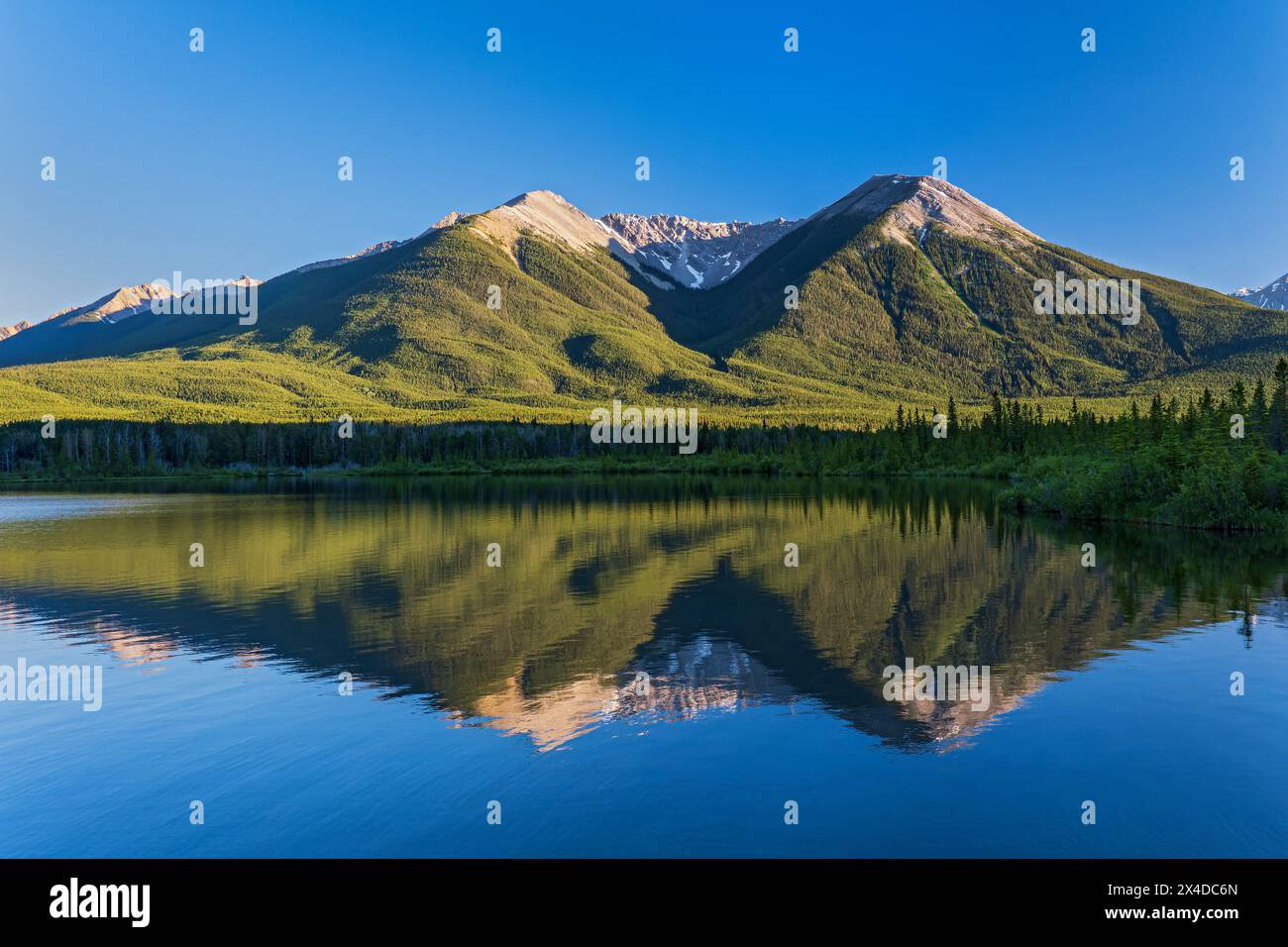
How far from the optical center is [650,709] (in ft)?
69.7

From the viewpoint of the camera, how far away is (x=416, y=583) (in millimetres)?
40656

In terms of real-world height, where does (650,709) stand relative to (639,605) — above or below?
below

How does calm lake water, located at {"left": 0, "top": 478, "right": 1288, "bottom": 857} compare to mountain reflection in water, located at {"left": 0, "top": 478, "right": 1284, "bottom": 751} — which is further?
mountain reflection in water, located at {"left": 0, "top": 478, "right": 1284, "bottom": 751}

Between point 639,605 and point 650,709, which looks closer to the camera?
point 650,709

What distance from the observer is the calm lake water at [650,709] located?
14844 millimetres

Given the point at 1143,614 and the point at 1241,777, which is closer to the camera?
the point at 1241,777

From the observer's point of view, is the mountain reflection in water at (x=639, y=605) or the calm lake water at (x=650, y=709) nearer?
the calm lake water at (x=650, y=709)

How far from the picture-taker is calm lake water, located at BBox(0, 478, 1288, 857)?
14844 millimetres
